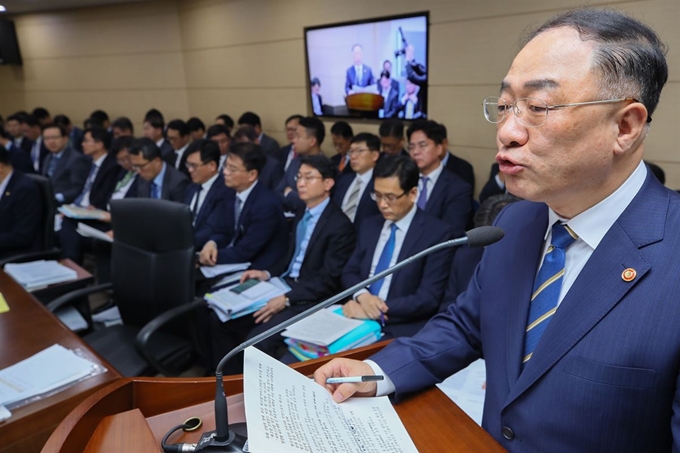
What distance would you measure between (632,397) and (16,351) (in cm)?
175

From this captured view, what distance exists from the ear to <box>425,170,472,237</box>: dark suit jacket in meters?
2.58

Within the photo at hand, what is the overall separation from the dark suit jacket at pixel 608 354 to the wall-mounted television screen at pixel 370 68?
12.7 ft

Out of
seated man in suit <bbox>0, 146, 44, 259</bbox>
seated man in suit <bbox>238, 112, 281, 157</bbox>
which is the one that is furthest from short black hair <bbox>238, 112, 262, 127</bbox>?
seated man in suit <bbox>0, 146, 44, 259</bbox>

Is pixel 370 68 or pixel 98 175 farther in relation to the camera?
pixel 370 68

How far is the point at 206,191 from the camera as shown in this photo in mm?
3602

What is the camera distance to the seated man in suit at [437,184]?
11.2 ft

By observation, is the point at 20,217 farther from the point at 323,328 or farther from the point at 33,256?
the point at 323,328

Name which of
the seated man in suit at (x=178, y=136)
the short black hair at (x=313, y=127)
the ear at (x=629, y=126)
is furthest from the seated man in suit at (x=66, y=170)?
the ear at (x=629, y=126)

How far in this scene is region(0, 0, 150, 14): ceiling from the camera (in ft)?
23.9

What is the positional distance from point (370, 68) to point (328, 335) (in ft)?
12.2

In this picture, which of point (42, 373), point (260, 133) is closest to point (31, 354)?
point (42, 373)

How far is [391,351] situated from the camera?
103cm

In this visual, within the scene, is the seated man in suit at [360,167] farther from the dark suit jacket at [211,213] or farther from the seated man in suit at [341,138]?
the dark suit jacket at [211,213]

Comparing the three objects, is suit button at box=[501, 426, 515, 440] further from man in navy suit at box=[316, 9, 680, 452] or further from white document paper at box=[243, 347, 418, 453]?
white document paper at box=[243, 347, 418, 453]
